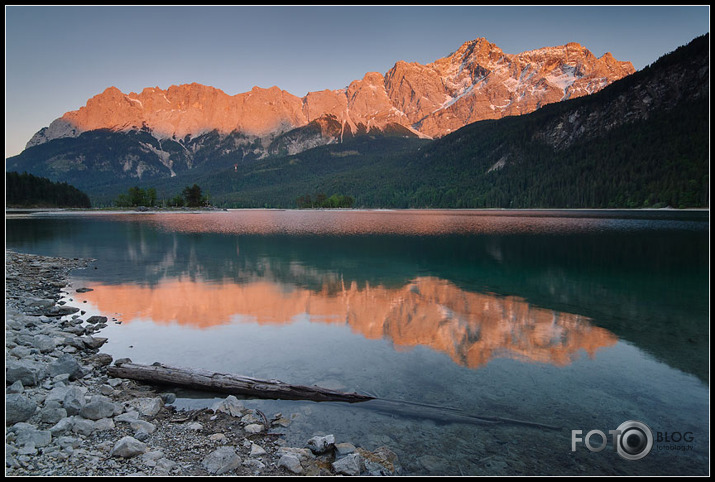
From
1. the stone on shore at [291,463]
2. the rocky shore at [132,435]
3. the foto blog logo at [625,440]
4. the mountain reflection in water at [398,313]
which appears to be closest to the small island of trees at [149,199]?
the mountain reflection in water at [398,313]

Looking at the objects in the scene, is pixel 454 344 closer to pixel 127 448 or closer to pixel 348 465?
Result: pixel 348 465

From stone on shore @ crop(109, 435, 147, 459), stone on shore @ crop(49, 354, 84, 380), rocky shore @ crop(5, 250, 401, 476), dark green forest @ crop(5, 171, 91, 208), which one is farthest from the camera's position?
dark green forest @ crop(5, 171, 91, 208)

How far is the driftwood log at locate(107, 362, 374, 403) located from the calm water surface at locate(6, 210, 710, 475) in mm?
321

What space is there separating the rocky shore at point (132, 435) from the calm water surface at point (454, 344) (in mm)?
727

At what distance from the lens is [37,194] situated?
165 m

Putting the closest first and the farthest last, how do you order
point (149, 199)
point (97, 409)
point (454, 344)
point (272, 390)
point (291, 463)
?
point (291, 463), point (97, 409), point (272, 390), point (454, 344), point (149, 199)

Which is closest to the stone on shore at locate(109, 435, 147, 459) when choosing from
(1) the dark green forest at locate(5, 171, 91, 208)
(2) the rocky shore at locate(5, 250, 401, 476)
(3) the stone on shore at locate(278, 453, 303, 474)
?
(2) the rocky shore at locate(5, 250, 401, 476)

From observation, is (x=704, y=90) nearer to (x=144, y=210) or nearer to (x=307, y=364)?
(x=307, y=364)

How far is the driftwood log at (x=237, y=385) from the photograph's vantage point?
10.4m

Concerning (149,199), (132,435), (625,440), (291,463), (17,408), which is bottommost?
(625,440)

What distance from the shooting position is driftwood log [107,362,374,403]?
10359 mm

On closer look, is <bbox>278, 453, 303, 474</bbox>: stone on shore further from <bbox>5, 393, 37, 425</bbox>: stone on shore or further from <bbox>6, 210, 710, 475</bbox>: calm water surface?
<bbox>5, 393, 37, 425</bbox>: stone on shore

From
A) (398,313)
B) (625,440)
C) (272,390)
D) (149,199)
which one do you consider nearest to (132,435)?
(272,390)

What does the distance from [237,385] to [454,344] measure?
838cm
